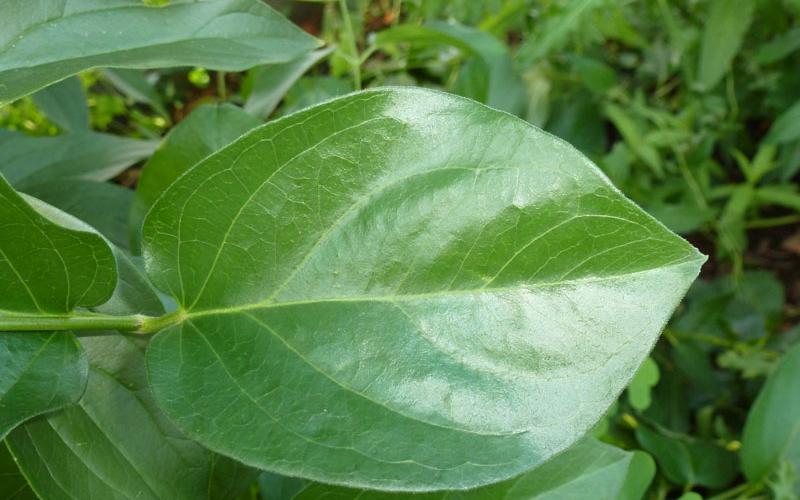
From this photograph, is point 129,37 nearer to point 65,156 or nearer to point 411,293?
point 411,293

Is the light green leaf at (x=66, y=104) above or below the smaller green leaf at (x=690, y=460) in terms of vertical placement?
above

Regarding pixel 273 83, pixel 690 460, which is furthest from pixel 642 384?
pixel 273 83

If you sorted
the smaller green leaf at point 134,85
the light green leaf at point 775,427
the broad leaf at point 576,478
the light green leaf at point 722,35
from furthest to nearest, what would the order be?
the light green leaf at point 722,35
the smaller green leaf at point 134,85
the light green leaf at point 775,427
the broad leaf at point 576,478

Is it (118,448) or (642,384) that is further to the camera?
(642,384)

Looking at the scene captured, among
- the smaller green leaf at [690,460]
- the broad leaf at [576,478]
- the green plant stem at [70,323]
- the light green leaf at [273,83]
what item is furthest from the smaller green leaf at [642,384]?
the green plant stem at [70,323]

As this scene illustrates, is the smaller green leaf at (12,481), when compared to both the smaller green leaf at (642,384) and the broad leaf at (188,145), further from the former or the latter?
the smaller green leaf at (642,384)

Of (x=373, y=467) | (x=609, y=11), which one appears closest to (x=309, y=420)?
(x=373, y=467)
